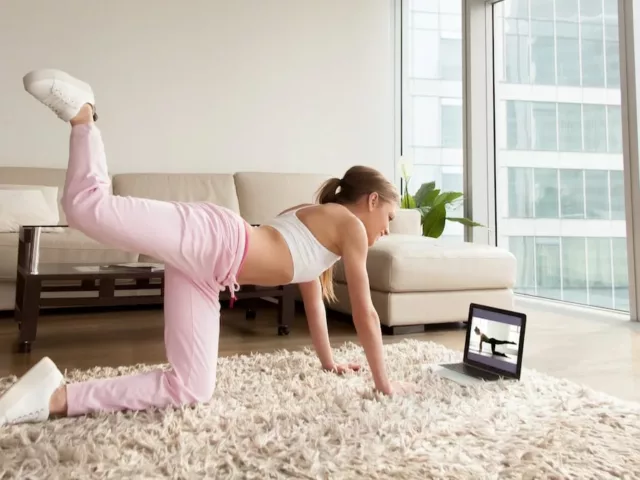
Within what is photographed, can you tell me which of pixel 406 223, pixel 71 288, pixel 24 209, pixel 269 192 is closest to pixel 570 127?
pixel 406 223

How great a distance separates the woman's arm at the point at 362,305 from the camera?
4.75 ft

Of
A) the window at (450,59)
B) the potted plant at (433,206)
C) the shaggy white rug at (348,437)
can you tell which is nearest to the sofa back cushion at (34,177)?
the potted plant at (433,206)

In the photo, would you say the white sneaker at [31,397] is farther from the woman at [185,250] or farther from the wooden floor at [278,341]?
the wooden floor at [278,341]

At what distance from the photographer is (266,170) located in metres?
4.48

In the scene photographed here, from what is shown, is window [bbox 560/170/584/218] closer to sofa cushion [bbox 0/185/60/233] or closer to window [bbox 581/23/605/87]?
window [bbox 581/23/605/87]

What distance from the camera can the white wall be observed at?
3.95 metres

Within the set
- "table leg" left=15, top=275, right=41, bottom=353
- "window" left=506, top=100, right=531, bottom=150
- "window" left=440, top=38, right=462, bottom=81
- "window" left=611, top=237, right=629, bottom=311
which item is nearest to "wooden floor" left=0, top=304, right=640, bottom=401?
"table leg" left=15, top=275, right=41, bottom=353

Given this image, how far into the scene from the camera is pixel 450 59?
14.9 ft

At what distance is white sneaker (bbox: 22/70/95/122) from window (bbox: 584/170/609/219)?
3.00 metres

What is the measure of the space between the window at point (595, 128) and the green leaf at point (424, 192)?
107 cm

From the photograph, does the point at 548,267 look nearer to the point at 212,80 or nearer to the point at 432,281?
the point at 432,281

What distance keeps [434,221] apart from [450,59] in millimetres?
1434

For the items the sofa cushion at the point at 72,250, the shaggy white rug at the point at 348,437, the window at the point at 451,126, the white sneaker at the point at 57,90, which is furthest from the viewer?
the window at the point at 451,126

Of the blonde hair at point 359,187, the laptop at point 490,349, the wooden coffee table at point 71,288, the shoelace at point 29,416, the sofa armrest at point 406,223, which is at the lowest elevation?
the shoelace at point 29,416
